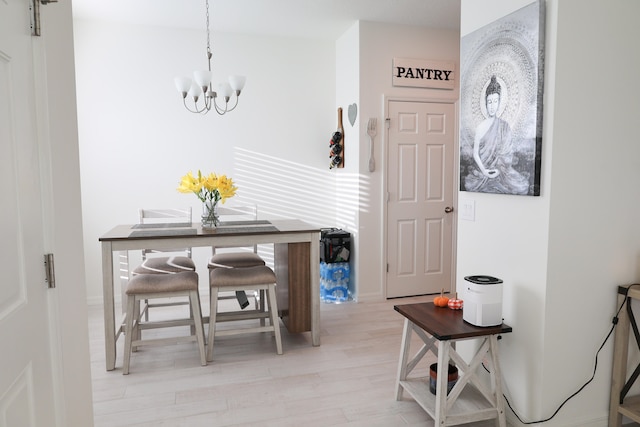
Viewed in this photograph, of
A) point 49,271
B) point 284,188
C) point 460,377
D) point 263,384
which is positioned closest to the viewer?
point 49,271

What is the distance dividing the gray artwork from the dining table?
130 cm

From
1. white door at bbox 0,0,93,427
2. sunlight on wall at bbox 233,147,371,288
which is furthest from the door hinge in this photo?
sunlight on wall at bbox 233,147,371,288

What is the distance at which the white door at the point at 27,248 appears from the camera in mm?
1007

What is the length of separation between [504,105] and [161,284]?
2.36m

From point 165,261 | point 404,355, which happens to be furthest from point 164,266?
point 404,355

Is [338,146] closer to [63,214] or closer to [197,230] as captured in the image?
[197,230]

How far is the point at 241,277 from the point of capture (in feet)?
10.0

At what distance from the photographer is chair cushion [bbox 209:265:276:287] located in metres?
3.01

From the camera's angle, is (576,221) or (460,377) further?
(460,377)

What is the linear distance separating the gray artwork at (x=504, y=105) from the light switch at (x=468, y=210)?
0.27 feet

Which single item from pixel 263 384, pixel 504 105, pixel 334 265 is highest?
pixel 504 105

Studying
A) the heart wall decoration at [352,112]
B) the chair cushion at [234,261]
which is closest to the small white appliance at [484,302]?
the chair cushion at [234,261]

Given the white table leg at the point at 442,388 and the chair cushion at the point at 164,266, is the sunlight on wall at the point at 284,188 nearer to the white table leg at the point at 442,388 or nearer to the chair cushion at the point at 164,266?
the chair cushion at the point at 164,266

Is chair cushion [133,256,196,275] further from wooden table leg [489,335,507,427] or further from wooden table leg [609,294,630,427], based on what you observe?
wooden table leg [609,294,630,427]
